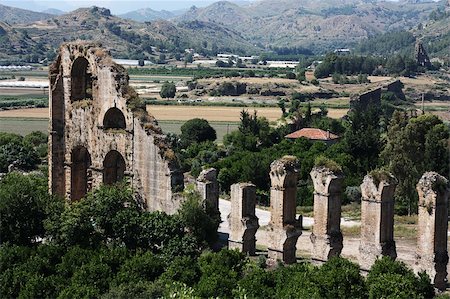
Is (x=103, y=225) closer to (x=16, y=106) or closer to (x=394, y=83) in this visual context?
(x=16, y=106)

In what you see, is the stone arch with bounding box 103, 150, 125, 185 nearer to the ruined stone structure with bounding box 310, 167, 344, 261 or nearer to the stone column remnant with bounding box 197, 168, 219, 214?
the stone column remnant with bounding box 197, 168, 219, 214

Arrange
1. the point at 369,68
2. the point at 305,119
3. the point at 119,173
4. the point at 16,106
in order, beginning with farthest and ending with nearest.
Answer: the point at 369,68, the point at 16,106, the point at 305,119, the point at 119,173

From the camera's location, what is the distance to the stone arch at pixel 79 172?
1307 inches

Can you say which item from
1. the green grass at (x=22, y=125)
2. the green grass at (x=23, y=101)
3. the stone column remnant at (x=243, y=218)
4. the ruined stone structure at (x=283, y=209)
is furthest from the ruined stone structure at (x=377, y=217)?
the green grass at (x=23, y=101)

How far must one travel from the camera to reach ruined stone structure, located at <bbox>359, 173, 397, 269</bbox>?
23.5 m

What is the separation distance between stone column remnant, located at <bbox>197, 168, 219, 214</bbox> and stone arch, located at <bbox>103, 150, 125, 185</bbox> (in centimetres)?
528

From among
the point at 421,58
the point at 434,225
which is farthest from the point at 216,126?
the point at 421,58

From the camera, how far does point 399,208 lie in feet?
137

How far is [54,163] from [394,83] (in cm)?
10227

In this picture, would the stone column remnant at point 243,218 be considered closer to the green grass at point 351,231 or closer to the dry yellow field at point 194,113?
the green grass at point 351,231

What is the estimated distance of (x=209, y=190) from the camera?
90.3 ft

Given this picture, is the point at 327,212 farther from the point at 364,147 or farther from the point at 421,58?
the point at 421,58

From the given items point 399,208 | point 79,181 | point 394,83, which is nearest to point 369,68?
point 394,83

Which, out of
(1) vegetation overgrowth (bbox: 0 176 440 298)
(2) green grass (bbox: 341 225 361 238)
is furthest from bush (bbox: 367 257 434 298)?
(2) green grass (bbox: 341 225 361 238)
